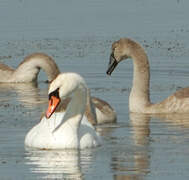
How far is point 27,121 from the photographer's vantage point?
53.4 ft

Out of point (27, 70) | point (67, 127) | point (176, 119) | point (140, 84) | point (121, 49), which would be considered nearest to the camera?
point (67, 127)

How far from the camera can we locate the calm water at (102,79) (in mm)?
12484

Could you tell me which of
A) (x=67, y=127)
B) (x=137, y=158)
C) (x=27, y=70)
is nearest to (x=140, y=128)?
(x=67, y=127)

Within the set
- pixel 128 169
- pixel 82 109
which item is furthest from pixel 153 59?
pixel 128 169

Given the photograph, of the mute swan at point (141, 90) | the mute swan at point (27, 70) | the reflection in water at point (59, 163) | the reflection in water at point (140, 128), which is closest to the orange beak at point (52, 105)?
the reflection in water at point (59, 163)

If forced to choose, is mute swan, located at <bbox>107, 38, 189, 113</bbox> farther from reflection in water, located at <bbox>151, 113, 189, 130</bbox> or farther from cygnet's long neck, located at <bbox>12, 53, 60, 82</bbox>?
cygnet's long neck, located at <bbox>12, 53, 60, 82</bbox>

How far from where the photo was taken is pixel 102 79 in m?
20.6

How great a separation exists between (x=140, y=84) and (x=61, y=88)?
17.0ft

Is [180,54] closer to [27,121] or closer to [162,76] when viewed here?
[162,76]

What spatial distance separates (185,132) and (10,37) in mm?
11226

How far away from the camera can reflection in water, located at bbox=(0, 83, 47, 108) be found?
18.7 meters

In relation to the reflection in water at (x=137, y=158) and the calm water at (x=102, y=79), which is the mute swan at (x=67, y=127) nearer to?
the calm water at (x=102, y=79)

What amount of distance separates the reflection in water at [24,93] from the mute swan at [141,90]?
1665 millimetres

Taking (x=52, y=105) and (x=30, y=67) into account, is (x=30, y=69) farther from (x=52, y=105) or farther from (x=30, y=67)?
(x=52, y=105)
